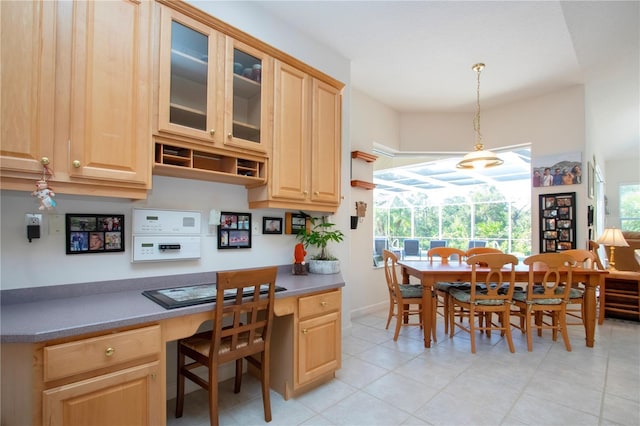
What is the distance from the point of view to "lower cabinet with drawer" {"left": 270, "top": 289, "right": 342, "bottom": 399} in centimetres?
209

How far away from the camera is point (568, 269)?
2.98 meters

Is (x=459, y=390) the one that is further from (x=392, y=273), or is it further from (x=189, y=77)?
(x=189, y=77)

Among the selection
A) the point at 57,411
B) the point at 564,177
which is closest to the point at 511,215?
the point at 564,177

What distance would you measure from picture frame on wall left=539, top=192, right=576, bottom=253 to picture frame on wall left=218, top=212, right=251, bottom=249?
3889mm

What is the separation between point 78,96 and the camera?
1523 mm

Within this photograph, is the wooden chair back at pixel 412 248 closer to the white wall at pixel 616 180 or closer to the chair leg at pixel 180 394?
the white wall at pixel 616 180

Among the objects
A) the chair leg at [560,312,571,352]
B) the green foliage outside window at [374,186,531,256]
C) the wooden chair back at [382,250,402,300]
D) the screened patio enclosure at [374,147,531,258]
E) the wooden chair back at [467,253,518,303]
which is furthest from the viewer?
the green foliage outside window at [374,186,531,256]

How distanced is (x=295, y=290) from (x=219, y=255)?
69 centimetres

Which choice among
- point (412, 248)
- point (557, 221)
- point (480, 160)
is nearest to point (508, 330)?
point (480, 160)

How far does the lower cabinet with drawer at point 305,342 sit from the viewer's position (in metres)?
2.09

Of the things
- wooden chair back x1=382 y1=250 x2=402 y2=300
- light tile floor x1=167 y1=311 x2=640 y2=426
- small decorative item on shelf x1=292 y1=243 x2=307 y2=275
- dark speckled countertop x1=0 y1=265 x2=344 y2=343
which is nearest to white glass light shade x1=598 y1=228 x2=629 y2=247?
light tile floor x1=167 y1=311 x2=640 y2=426

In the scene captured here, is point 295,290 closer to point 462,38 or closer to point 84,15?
point 84,15

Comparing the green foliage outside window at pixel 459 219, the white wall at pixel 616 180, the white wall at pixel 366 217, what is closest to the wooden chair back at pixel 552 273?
the white wall at pixel 366 217

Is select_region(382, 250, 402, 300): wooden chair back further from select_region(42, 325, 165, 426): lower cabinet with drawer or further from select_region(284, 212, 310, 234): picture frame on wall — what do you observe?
select_region(42, 325, 165, 426): lower cabinet with drawer
